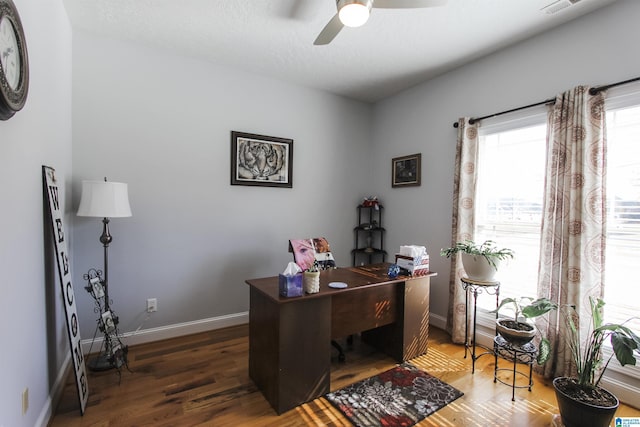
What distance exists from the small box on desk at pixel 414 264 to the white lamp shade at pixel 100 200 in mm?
2295

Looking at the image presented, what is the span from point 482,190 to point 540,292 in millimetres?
1041

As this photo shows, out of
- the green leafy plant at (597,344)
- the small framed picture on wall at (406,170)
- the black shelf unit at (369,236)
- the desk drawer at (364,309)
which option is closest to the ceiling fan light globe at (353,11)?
the desk drawer at (364,309)

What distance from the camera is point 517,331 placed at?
6.88ft

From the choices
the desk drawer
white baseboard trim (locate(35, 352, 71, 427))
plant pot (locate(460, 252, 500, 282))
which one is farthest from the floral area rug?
white baseboard trim (locate(35, 352, 71, 427))

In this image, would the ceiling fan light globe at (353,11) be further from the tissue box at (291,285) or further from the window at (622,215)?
the window at (622,215)

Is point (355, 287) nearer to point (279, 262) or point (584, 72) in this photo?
point (279, 262)

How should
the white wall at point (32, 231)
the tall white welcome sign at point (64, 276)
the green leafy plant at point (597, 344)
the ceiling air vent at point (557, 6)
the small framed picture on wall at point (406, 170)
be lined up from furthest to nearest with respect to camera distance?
the small framed picture on wall at point (406, 170) → the ceiling air vent at point (557, 6) → the tall white welcome sign at point (64, 276) → the green leafy plant at point (597, 344) → the white wall at point (32, 231)

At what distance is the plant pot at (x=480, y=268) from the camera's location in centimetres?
237

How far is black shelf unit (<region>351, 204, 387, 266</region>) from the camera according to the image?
159 inches

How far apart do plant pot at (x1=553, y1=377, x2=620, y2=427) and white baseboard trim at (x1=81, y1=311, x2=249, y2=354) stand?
9.01ft

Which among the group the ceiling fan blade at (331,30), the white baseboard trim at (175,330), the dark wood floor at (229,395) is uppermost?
the ceiling fan blade at (331,30)

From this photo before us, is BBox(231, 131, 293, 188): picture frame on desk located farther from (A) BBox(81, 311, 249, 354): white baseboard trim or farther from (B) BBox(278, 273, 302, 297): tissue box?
(B) BBox(278, 273, 302, 297): tissue box

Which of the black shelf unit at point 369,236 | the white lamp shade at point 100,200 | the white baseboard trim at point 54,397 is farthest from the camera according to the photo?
the black shelf unit at point 369,236

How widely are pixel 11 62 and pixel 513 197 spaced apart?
339 cm
